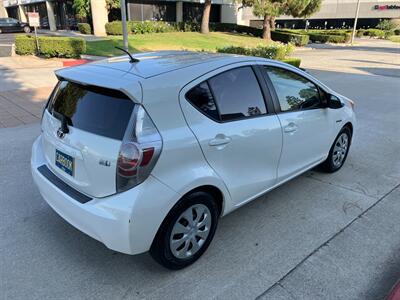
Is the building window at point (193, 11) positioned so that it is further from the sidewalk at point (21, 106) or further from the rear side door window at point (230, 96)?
the rear side door window at point (230, 96)

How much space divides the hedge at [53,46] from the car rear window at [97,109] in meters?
15.1

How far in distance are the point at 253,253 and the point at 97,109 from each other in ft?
5.78

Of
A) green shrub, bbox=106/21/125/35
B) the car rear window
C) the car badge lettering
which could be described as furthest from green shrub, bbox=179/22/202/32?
the car badge lettering

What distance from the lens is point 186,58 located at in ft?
10.6

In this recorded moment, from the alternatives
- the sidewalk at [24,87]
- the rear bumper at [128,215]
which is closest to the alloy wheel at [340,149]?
the rear bumper at [128,215]

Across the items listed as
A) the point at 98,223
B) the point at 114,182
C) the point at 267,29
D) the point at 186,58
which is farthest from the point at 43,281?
the point at 267,29

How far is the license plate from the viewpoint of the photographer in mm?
2703

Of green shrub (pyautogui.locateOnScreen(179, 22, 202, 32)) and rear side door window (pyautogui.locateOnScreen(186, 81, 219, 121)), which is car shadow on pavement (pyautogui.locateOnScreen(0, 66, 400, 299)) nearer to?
rear side door window (pyautogui.locateOnScreen(186, 81, 219, 121))

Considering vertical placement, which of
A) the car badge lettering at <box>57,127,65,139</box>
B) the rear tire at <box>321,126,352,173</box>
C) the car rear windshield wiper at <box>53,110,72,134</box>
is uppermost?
the car rear windshield wiper at <box>53,110,72,134</box>

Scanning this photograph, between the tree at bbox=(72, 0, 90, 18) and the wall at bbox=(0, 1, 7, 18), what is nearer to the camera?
the tree at bbox=(72, 0, 90, 18)

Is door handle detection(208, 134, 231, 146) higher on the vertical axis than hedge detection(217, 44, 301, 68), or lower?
higher

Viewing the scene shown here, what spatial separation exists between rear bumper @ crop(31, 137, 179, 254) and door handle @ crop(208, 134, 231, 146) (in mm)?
515

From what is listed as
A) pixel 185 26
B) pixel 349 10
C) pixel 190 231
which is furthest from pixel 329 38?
pixel 190 231

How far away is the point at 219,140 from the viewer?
112 inches
